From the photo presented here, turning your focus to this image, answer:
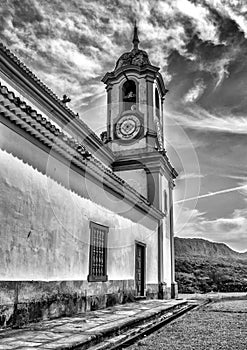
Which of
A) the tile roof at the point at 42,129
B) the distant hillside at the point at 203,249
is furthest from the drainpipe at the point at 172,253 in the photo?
the distant hillside at the point at 203,249

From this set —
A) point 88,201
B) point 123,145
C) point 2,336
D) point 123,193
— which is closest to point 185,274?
point 123,145

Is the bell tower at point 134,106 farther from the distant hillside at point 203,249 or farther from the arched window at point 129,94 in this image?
the distant hillside at point 203,249

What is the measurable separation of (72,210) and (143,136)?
10301 millimetres

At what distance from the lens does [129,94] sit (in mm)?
20141

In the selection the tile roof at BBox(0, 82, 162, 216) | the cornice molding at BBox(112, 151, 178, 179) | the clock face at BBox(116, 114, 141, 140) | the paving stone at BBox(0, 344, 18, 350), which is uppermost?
the clock face at BBox(116, 114, 141, 140)

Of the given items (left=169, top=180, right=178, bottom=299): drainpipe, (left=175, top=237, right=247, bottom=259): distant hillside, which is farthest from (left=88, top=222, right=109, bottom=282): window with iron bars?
(left=175, top=237, right=247, bottom=259): distant hillside

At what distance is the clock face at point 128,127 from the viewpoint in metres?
19.1

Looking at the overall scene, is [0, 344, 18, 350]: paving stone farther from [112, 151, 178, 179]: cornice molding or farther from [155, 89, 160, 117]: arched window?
[155, 89, 160, 117]: arched window

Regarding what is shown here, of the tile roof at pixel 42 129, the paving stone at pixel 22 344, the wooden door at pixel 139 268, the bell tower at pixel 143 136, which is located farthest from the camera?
the bell tower at pixel 143 136

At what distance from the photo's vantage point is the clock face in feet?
62.7

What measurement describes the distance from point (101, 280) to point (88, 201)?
2187mm

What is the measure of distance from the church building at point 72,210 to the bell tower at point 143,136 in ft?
0.18

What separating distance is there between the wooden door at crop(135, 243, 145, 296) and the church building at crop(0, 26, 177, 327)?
0.12 ft

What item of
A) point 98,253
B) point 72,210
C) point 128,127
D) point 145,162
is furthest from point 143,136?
point 72,210
